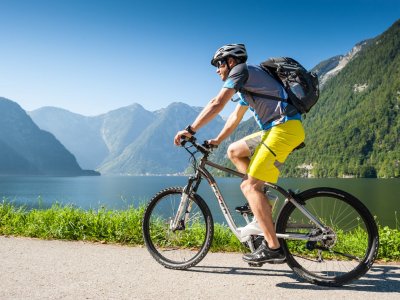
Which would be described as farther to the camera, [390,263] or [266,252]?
[390,263]

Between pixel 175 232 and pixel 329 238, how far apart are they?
210 centimetres

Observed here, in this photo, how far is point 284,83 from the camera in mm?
4770

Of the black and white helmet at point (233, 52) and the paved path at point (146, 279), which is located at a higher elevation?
the black and white helmet at point (233, 52)

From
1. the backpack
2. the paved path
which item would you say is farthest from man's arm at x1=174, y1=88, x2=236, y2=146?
the paved path

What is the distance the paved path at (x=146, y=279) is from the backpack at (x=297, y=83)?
1945mm

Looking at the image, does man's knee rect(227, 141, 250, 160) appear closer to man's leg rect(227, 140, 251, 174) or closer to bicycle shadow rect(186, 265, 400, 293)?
man's leg rect(227, 140, 251, 174)

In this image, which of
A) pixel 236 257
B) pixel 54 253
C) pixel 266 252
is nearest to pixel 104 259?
pixel 54 253

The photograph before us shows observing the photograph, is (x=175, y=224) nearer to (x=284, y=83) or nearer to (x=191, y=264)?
(x=191, y=264)

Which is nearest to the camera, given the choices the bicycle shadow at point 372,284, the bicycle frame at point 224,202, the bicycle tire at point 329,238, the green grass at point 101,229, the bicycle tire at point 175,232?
the bicycle shadow at point 372,284

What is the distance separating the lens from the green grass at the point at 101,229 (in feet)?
20.6

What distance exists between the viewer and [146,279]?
192 inches

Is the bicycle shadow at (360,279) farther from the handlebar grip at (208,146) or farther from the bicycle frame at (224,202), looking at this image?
the handlebar grip at (208,146)

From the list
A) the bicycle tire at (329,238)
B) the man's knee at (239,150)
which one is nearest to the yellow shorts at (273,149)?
the man's knee at (239,150)

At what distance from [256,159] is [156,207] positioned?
5.96 feet
